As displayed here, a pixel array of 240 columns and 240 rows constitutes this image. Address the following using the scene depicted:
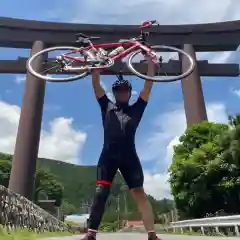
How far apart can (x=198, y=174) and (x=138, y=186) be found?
805 inches

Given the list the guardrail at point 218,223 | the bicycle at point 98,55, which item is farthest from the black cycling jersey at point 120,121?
the guardrail at point 218,223

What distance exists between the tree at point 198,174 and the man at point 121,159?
19.4m

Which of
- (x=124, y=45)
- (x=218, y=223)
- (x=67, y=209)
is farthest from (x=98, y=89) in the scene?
(x=67, y=209)

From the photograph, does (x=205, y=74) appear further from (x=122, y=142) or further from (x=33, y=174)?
(x=122, y=142)

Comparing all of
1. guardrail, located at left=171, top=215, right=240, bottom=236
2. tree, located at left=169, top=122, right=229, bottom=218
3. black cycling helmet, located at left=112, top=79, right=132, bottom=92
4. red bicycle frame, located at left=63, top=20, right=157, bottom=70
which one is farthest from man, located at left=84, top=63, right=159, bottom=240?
tree, located at left=169, top=122, right=229, bottom=218

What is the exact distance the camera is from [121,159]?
397 centimetres

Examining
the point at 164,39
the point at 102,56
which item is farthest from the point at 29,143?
the point at 102,56

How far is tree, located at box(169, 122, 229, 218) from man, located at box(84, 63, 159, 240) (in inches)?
763

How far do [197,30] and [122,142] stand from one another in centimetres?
1979

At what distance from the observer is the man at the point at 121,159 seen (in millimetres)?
3957

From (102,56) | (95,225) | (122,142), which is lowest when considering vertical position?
(95,225)

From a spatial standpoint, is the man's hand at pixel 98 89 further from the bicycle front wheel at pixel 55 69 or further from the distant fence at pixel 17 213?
the distant fence at pixel 17 213

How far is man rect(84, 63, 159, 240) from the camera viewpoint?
3.96 m

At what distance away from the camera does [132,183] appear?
3977mm
